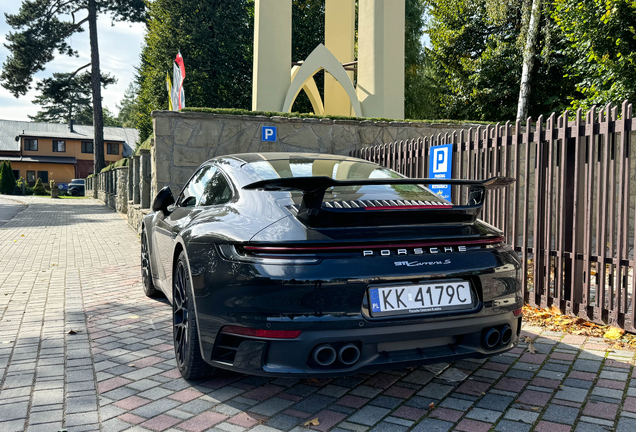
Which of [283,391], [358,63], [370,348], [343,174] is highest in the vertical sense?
[358,63]

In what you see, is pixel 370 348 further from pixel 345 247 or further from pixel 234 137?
pixel 234 137

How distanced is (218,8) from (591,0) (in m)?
20.9

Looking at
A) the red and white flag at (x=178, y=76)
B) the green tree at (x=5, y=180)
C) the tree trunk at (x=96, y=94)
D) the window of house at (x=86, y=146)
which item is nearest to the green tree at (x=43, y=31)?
the tree trunk at (x=96, y=94)

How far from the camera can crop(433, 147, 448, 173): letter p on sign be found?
6602mm

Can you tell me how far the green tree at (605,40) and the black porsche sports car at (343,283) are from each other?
50.1ft

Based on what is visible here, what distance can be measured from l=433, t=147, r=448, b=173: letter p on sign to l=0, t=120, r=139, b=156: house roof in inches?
2726

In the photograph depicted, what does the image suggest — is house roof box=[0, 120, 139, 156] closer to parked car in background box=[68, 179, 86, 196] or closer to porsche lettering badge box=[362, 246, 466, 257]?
parked car in background box=[68, 179, 86, 196]

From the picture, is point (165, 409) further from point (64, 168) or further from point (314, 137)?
point (64, 168)

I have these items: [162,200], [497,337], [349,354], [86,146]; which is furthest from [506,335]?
[86,146]

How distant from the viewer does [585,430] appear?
2570mm

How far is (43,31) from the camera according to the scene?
3456 centimetres

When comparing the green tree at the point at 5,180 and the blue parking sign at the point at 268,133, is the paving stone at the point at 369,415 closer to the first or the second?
the blue parking sign at the point at 268,133

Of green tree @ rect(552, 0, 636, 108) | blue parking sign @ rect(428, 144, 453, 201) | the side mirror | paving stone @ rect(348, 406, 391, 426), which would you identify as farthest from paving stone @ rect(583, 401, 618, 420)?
green tree @ rect(552, 0, 636, 108)

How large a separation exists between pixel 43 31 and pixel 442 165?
36.2 m
